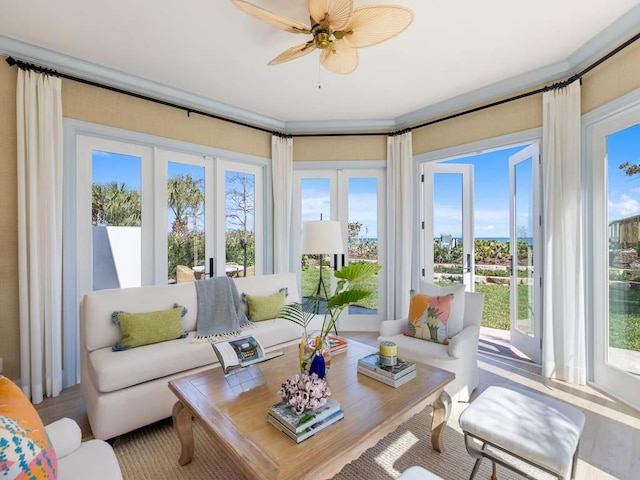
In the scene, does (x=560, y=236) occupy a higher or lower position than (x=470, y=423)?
higher

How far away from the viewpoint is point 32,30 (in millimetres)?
2393

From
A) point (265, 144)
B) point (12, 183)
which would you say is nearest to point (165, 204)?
point (12, 183)

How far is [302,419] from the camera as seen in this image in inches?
51.9

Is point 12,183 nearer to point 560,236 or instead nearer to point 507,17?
point 507,17

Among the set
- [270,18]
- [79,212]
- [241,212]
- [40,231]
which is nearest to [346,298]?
[270,18]

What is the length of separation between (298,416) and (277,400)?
293mm

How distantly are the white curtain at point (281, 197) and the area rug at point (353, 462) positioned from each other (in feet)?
7.97

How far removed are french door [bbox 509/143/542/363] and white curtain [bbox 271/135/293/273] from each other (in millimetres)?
2853

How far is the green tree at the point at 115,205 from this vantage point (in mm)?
3042

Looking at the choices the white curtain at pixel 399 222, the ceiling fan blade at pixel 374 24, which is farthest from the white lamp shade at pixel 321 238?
the ceiling fan blade at pixel 374 24

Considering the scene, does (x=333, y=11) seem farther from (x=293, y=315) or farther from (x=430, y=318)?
(x=430, y=318)

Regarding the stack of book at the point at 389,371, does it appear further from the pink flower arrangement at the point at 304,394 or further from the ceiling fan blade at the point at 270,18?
the ceiling fan blade at the point at 270,18

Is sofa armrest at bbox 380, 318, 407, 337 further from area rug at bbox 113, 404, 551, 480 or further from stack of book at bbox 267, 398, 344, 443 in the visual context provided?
stack of book at bbox 267, 398, 344, 443

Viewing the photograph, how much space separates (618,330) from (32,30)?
5383 mm
